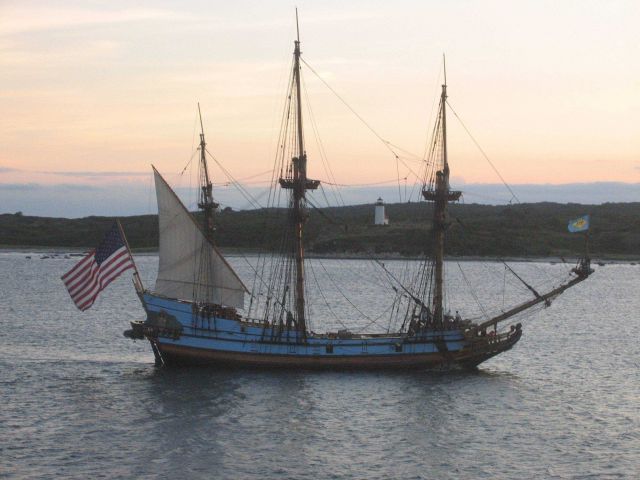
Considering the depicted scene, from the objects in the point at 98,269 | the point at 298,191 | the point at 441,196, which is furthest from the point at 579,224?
the point at 98,269

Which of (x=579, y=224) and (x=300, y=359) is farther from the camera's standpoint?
(x=300, y=359)

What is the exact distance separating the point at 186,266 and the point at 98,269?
676 centimetres

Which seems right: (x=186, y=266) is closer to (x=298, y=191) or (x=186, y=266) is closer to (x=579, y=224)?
(x=298, y=191)

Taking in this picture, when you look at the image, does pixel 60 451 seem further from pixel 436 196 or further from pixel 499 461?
pixel 436 196

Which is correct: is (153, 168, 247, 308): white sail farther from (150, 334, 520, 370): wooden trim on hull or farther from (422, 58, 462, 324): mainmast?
(422, 58, 462, 324): mainmast

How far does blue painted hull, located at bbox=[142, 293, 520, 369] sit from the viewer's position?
56938 millimetres

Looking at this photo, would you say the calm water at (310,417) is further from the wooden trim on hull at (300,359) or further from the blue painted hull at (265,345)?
the blue painted hull at (265,345)

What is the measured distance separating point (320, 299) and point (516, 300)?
92.5 feet

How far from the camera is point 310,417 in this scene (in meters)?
46.2

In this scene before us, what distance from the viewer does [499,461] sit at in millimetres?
39344

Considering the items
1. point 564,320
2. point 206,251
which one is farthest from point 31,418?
point 564,320

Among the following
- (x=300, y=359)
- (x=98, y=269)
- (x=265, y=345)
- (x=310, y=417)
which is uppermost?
(x=98, y=269)

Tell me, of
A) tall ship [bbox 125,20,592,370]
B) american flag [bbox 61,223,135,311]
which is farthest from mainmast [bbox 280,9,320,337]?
american flag [bbox 61,223,135,311]

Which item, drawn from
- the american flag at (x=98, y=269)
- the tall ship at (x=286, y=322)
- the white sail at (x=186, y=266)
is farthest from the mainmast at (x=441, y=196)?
the american flag at (x=98, y=269)
